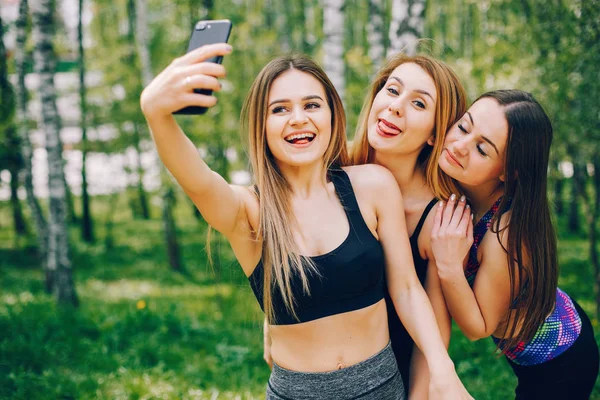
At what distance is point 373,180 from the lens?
2.24 m

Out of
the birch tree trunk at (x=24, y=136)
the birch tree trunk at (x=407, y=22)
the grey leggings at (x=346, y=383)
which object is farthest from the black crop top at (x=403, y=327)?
the birch tree trunk at (x=24, y=136)

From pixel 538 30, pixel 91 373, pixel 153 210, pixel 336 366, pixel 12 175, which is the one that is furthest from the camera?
pixel 153 210

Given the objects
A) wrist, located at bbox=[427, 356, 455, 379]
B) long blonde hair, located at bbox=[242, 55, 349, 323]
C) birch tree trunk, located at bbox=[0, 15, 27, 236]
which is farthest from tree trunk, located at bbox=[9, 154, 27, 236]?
wrist, located at bbox=[427, 356, 455, 379]

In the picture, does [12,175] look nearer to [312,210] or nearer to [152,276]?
[152,276]

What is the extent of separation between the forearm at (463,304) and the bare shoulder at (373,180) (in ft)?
1.45

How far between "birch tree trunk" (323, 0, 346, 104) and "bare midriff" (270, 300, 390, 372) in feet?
13.2

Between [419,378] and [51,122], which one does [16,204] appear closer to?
[51,122]

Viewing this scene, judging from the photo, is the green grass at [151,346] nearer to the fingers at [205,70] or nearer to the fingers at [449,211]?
the fingers at [449,211]

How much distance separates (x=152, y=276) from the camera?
972 centimetres

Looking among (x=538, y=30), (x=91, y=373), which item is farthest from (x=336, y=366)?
(x=538, y=30)

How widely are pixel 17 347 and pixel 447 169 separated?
419cm

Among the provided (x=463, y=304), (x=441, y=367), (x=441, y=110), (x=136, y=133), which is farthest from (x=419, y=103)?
(x=136, y=133)

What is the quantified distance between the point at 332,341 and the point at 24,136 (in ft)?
24.4

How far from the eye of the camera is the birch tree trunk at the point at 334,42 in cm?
577
